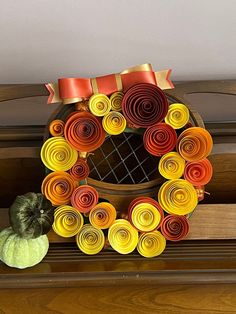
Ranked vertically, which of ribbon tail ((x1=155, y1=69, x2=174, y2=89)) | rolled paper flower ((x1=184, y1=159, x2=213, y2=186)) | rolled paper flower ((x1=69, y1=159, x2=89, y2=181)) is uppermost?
ribbon tail ((x1=155, y1=69, x2=174, y2=89))

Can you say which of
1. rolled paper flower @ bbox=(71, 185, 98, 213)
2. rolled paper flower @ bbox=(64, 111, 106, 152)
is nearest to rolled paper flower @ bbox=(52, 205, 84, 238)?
rolled paper flower @ bbox=(71, 185, 98, 213)

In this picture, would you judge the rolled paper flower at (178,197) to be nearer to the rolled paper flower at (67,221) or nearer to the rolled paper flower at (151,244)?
the rolled paper flower at (151,244)

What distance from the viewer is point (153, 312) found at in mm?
960

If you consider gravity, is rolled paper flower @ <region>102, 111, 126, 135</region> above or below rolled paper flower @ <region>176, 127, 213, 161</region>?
above

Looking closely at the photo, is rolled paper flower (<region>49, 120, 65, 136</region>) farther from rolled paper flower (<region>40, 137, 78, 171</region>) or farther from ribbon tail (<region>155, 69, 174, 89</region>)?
ribbon tail (<region>155, 69, 174, 89</region>)

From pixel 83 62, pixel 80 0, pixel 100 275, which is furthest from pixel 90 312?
pixel 80 0

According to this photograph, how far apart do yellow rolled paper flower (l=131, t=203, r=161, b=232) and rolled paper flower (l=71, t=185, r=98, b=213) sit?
0.28 feet

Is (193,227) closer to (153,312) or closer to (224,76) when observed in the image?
(153,312)

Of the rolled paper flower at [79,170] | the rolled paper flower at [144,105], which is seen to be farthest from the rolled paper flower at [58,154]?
the rolled paper flower at [144,105]

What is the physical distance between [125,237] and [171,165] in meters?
0.17

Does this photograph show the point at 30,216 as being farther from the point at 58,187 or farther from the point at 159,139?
the point at 159,139

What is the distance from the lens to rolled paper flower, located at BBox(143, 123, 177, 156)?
102 cm

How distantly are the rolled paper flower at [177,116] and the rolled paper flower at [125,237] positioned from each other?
8.8 inches

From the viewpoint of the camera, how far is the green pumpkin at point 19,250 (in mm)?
953
